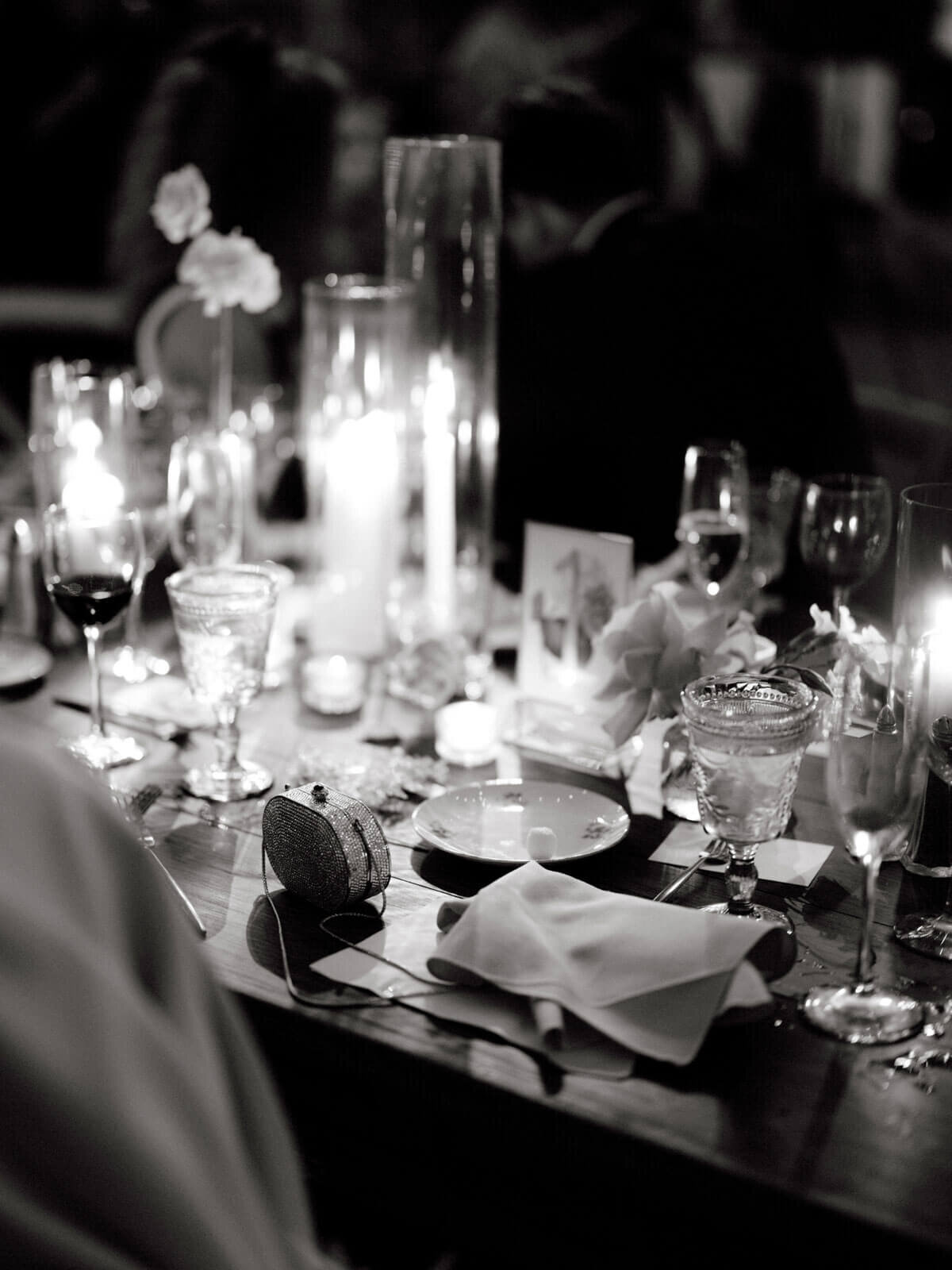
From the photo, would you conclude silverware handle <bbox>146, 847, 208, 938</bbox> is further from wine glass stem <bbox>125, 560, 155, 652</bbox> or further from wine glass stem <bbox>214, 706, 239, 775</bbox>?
wine glass stem <bbox>125, 560, 155, 652</bbox>

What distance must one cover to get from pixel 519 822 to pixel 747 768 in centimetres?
28

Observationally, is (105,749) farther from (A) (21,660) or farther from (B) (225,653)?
→ (A) (21,660)

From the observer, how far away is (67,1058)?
1.84 feet

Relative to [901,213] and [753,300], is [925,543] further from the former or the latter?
[901,213]

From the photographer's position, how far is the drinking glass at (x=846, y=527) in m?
1.53

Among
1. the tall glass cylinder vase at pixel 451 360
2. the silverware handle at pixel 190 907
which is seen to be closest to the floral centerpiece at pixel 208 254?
the tall glass cylinder vase at pixel 451 360

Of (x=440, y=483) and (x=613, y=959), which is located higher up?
(x=440, y=483)

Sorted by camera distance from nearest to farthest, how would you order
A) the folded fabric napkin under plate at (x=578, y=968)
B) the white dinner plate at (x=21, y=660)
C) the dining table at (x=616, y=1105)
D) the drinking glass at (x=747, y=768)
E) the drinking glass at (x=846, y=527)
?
1. the dining table at (x=616, y=1105)
2. the folded fabric napkin under plate at (x=578, y=968)
3. the drinking glass at (x=747, y=768)
4. the drinking glass at (x=846, y=527)
5. the white dinner plate at (x=21, y=660)

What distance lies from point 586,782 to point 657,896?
267 mm

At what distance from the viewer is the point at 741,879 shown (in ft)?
3.57

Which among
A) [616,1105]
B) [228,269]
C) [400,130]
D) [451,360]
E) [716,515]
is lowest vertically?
[616,1105]

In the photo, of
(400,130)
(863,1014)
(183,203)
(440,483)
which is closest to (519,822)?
(863,1014)

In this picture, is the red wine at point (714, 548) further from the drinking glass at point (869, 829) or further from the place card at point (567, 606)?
the drinking glass at point (869, 829)

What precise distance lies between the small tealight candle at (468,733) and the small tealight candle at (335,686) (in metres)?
0.19
